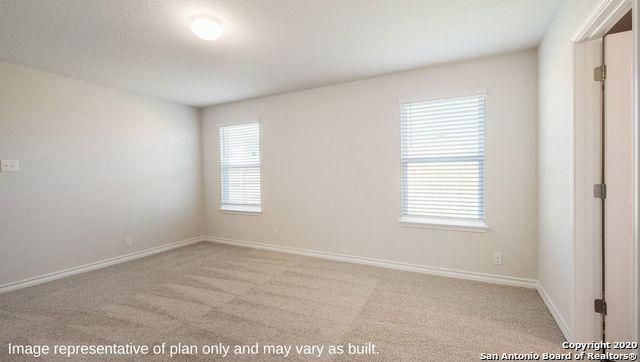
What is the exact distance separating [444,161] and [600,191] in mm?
1560

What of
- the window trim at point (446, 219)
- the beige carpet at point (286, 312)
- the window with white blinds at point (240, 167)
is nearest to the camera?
the beige carpet at point (286, 312)

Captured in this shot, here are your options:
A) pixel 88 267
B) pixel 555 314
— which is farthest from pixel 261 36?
pixel 88 267

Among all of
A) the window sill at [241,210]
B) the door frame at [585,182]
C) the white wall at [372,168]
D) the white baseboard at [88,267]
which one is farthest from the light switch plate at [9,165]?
the door frame at [585,182]

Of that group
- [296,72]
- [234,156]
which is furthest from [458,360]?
[234,156]

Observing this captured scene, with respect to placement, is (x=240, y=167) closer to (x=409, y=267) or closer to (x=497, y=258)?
(x=409, y=267)

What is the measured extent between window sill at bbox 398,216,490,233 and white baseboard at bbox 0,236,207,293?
12.4ft

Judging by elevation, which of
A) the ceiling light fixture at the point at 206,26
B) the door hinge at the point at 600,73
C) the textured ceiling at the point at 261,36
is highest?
the textured ceiling at the point at 261,36

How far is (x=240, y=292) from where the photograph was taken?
295 cm

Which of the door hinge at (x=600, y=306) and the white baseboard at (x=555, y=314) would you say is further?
the white baseboard at (x=555, y=314)

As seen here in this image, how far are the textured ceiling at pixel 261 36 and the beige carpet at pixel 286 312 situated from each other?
2.48 metres

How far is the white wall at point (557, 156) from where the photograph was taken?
1958mm

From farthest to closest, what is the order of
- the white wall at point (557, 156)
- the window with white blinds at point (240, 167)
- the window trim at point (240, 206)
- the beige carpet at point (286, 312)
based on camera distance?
1. the window with white blinds at point (240, 167)
2. the window trim at point (240, 206)
3. the beige carpet at point (286, 312)
4. the white wall at point (557, 156)

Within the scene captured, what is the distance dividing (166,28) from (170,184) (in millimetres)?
2991

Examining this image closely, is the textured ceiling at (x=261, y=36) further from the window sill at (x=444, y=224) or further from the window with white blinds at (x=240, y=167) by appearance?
the window sill at (x=444, y=224)
